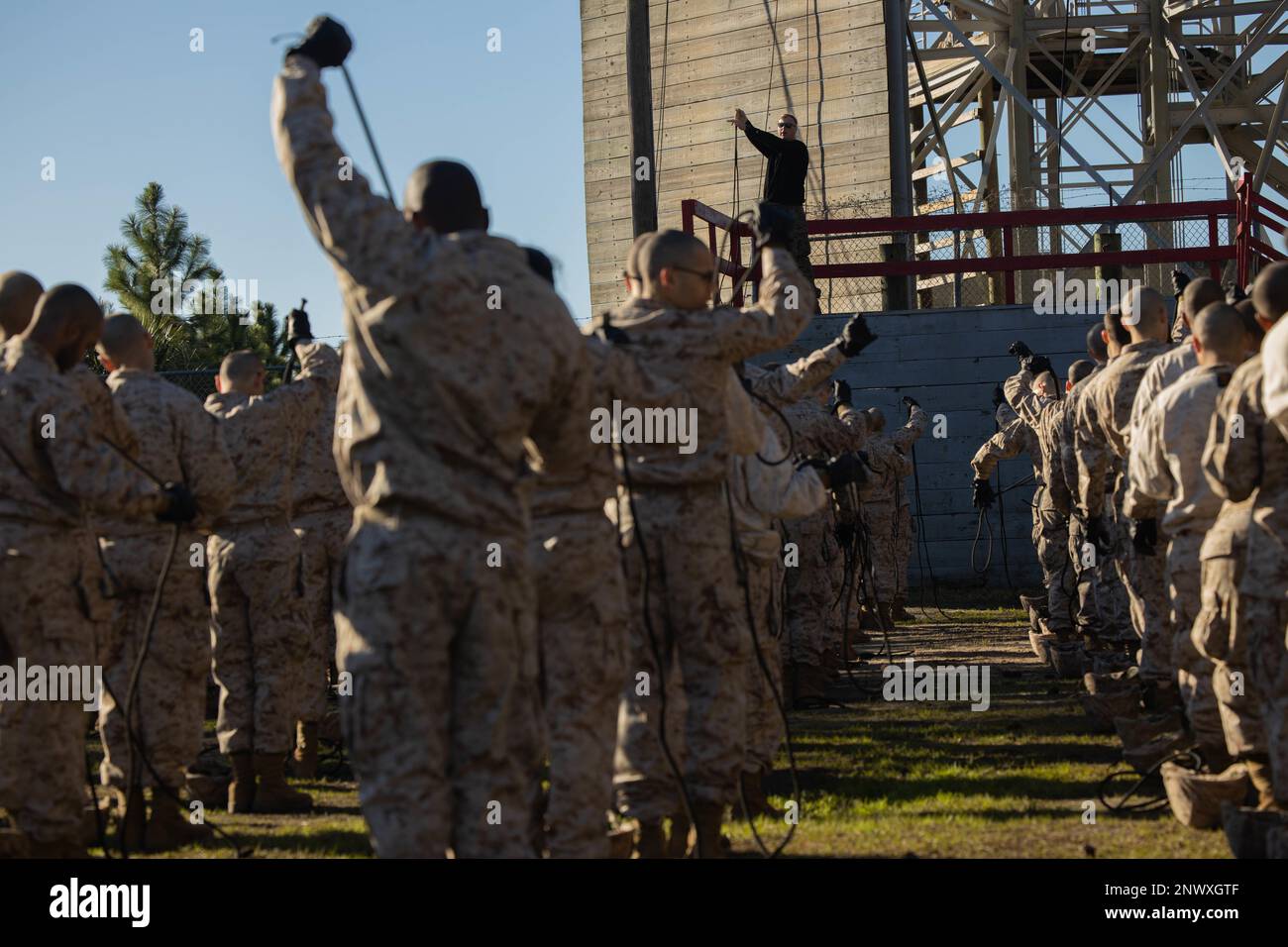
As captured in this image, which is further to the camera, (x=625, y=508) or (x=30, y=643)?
(x=625, y=508)

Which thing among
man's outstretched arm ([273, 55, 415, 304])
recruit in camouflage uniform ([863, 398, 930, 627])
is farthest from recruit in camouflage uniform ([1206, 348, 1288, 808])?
recruit in camouflage uniform ([863, 398, 930, 627])

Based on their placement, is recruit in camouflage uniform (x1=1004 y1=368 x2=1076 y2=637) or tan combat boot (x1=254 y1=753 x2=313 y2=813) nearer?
tan combat boot (x1=254 y1=753 x2=313 y2=813)

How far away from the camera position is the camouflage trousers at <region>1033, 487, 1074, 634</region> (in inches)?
582

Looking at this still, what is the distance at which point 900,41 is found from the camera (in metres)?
25.1

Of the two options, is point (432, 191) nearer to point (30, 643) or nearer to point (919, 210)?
point (30, 643)

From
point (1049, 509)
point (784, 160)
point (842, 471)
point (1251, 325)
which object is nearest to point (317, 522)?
point (842, 471)

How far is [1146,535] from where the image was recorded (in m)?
9.16

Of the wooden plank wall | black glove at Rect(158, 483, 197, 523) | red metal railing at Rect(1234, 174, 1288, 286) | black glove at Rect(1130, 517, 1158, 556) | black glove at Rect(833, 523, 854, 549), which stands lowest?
black glove at Rect(1130, 517, 1158, 556)

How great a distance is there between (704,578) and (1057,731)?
4688 millimetres

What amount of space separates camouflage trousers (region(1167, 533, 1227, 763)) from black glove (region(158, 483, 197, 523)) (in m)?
4.51

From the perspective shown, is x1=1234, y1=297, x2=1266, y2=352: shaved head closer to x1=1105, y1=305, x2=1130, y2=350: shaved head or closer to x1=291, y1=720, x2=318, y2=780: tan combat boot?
x1=1105, y1=305, x2=1130, y2=350: shaved head

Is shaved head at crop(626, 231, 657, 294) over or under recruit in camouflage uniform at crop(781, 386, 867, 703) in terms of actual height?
over

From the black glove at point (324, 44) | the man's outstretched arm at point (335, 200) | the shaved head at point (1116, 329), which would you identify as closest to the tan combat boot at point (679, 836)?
the man's outstretched arm at point (335, 200)

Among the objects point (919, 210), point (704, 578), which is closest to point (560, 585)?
point (704, 578)
